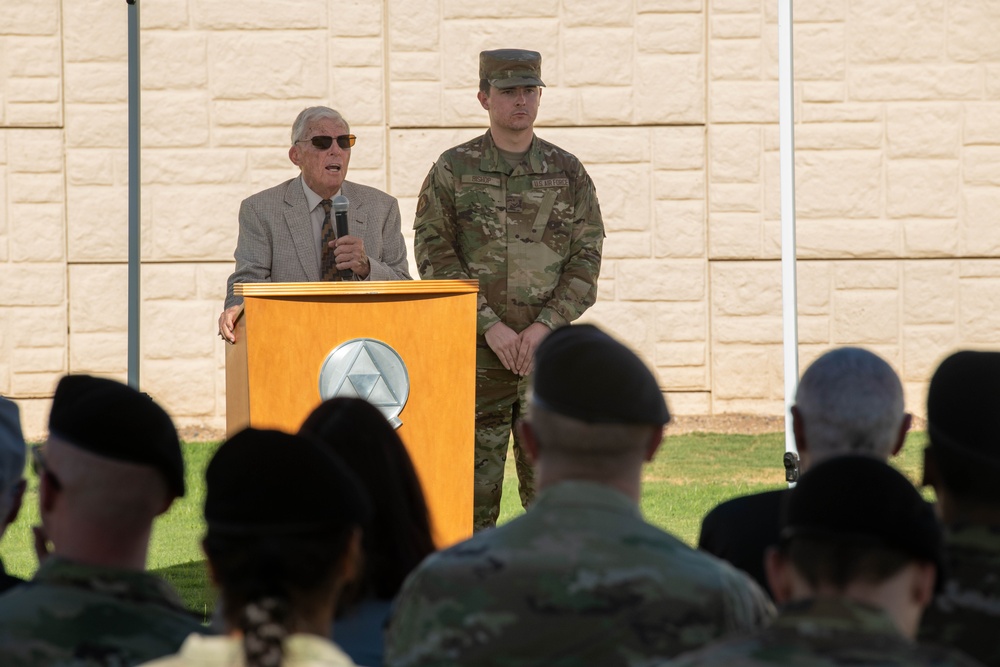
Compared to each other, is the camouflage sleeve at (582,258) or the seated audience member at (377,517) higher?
the camouflage sleeve at (582,258)

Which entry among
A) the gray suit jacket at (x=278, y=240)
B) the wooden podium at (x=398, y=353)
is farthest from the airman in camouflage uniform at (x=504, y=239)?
the wooden podium at (x=398, y=353)

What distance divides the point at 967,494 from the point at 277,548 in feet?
3.97

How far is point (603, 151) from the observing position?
973 centimetres

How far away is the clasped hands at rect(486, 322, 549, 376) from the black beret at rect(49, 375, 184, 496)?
130 inches

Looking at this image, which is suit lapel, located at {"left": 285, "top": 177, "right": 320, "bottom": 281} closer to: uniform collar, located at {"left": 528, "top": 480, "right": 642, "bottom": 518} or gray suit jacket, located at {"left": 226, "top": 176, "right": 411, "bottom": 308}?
gray suit jacket, located at {"left": 226, "top": 176, "right": 411, "bottom": 308}

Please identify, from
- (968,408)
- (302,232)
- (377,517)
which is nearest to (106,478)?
(377,517)

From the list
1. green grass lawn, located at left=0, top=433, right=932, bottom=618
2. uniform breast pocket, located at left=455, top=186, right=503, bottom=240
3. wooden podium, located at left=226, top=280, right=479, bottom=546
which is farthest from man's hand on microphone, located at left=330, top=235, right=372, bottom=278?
green grass lawn, located at left=0, top=433, right=932, bottom=618

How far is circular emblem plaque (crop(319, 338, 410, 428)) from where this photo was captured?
15.2ft

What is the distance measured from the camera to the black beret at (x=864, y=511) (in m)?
1.70

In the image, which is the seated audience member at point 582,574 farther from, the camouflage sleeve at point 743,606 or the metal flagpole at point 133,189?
the metal flagpole at point 133,189

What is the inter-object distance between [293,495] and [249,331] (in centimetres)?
291

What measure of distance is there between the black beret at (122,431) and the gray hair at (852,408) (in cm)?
115

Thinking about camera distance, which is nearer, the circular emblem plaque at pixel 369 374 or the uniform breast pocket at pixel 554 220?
the circular emblem plaque at pixel 369 374

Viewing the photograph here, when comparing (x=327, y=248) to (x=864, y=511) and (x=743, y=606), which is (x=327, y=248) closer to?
(x=743, y=606)
